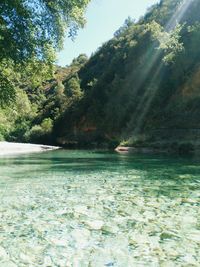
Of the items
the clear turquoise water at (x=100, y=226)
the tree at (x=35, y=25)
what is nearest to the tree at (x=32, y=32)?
the tree at (x=35, y=25)

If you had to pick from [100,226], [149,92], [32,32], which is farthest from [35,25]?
[149,92]

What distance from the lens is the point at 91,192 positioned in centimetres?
1617

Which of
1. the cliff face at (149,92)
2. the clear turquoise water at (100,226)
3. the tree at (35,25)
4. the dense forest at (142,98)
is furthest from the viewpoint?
the cliff face at (149,92)

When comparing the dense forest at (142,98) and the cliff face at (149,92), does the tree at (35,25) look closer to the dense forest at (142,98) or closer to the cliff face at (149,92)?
the dense forest at (142,98)

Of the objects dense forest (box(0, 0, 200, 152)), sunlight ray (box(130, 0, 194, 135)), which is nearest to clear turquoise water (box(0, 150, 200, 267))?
dense forest (box(0, 0, 200, 152))

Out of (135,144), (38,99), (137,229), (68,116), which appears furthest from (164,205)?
(38,99)

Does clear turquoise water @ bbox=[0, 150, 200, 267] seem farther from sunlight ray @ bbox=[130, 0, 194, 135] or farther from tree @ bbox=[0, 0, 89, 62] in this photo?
sunlight ray @ bbox=[130, 0, 194, 135]

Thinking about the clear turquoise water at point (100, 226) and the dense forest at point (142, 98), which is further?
the dense forest at point (142, 98)

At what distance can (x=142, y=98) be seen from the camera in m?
74.6

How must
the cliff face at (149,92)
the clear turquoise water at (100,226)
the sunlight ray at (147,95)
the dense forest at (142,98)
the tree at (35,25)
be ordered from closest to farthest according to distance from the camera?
the clear turquoise water at (100,226) → the tree at (35,25) → the dense forest at (142,98) → the cliff face at (149,92) → the sunlight ray at (147,95)

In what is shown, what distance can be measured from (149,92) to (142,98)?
2.18 m

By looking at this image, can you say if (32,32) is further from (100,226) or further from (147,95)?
(147,95)

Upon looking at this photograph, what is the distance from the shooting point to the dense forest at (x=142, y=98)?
2410 inches

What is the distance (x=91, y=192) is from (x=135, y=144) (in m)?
45.6
